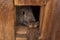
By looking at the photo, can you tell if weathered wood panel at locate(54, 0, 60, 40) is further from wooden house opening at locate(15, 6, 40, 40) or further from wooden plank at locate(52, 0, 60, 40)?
wooden house opening at locate(15, 6, 40, 40)

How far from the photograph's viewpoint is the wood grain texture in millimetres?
954

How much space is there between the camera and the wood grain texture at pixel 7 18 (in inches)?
37.6

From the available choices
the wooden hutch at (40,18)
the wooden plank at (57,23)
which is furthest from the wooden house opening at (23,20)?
the wooden plank at (57,23)

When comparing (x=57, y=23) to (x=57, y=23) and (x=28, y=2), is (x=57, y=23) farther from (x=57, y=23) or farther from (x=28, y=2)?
(x=28, y=2)

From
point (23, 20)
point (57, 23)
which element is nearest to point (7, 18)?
point (23, 20)

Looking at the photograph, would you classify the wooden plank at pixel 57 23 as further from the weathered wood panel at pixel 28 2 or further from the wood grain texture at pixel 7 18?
the wood grain texture at pixel 7 18

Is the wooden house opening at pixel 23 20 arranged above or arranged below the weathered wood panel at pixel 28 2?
below

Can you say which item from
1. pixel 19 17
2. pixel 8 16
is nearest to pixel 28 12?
pixel 19 17

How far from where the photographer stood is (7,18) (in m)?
0.99

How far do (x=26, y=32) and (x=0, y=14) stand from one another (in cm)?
22

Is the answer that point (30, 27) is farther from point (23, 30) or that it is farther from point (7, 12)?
point (7, 12)

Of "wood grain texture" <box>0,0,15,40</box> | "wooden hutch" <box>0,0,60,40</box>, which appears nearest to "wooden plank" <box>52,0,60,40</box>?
"wooden hutch" <box>0,0,60,40</box>

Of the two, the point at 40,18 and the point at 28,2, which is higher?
the point at 28,2

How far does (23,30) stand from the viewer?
109cm
